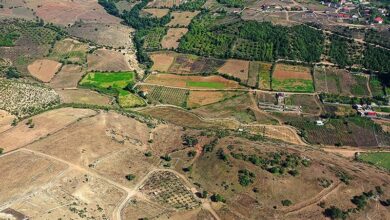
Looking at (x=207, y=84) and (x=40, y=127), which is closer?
(x=40, y=127)

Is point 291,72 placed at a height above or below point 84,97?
below

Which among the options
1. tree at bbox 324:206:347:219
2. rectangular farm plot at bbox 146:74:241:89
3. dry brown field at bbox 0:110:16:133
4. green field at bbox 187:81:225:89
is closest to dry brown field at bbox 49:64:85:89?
rectangular farm plot at bbox 146:74:241:89

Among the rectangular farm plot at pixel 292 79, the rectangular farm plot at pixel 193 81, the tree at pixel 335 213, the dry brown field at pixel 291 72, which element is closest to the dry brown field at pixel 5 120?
the rectangular farm plot at pixel 193 81

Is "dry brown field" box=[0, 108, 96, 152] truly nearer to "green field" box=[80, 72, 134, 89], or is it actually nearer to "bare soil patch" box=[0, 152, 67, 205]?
"bare soil patch" box=[0, 152, 67, 205]

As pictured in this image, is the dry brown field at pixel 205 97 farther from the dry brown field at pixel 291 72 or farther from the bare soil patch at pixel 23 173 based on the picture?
the bare soil patch at pixel 23 173

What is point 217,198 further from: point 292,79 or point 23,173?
point 292,79

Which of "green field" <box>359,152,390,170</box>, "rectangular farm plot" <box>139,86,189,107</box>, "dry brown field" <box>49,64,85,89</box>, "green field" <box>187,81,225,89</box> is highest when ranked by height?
"dry brown field" <box>49,64,85,89</box>

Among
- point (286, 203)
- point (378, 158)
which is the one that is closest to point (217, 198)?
point (286, 203)

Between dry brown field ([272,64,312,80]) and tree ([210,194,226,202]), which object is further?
dry brown field ([272,64,312,80])
